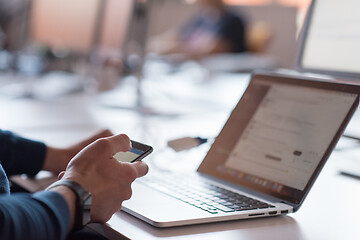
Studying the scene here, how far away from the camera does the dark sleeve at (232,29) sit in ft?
15.6

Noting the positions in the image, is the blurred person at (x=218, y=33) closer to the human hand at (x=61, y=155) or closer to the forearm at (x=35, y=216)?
the human hand at (x=61, y=155)

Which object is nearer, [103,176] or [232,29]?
[103,176]

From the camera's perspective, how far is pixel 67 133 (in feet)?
4.25

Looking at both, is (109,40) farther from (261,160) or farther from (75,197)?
(75,197)

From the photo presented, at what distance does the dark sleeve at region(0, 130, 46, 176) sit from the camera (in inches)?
36.7

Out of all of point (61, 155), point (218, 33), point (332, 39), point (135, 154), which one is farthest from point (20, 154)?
point (218, 33)

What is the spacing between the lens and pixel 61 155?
973 millimetres

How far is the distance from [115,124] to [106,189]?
0.85m

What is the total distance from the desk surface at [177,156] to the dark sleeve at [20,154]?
16 centimetres

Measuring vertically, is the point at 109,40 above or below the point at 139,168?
above

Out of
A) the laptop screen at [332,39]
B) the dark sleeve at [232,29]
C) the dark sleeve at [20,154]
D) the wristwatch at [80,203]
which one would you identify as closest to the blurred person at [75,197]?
the wristwatch at [80,203]

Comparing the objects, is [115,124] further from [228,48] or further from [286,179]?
[228,48]

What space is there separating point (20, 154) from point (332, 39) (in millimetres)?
752

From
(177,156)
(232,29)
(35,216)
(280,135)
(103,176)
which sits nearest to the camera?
(35,216)
